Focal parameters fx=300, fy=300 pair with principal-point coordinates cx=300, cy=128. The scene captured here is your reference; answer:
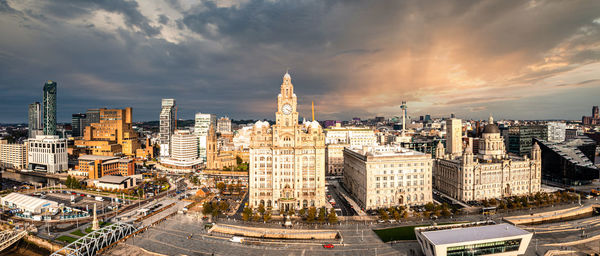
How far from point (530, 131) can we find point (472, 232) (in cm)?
12922

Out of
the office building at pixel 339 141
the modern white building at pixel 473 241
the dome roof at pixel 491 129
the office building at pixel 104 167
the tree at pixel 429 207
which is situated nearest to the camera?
the modern white building at pixel 473 241

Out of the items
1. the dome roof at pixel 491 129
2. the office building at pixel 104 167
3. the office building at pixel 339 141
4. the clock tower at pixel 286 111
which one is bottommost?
the office building at pixel 104 167

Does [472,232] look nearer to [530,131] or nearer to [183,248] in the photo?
[183,248]

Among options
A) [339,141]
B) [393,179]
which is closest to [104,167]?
[339,141]

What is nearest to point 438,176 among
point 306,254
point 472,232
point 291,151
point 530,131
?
point 472,232

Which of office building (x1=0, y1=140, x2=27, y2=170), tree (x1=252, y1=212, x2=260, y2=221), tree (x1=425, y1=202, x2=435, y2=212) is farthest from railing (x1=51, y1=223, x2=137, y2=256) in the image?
office building (x1=0, y1=140, x2=27, y2=170)

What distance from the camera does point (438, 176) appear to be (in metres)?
114

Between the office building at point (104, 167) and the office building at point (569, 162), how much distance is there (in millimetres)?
187316

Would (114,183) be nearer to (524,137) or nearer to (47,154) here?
(47,154)

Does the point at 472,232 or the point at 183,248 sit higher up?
the point at 472,232

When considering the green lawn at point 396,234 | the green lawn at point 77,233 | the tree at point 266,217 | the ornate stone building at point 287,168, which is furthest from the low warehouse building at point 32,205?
the green lawn at point 396,234

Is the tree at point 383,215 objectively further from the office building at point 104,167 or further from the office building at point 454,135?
the office building at point 104,167

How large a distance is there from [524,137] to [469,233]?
126 m

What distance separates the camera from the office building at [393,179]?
90.8 meters
